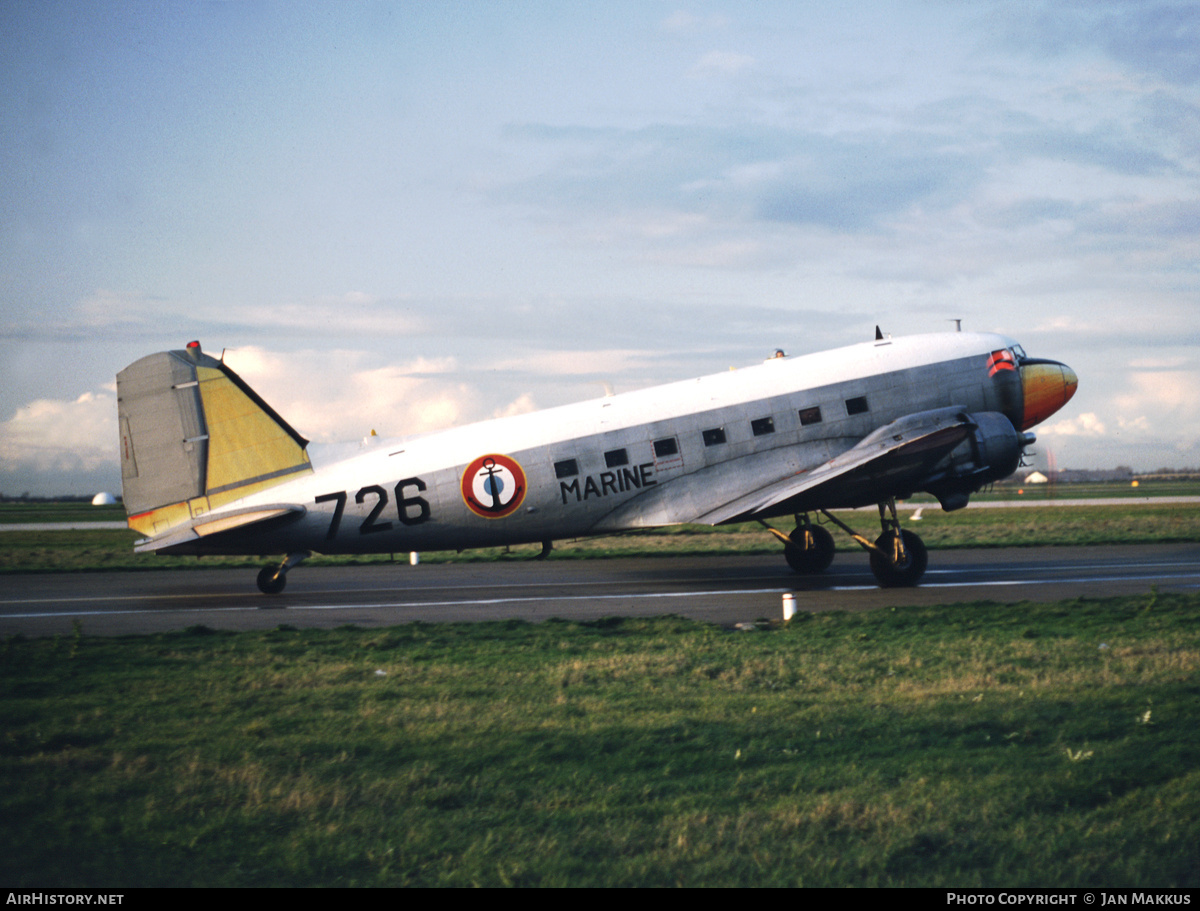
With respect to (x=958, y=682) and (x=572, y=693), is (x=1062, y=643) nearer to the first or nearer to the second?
(x=958, y=682)

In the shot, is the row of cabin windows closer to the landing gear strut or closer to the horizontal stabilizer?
the horizontal stabilizer

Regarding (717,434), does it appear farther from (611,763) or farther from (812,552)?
(611,763)

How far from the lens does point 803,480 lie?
20484 mm

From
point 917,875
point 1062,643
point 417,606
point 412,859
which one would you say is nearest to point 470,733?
point 412,859

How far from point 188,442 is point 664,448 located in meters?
10.7

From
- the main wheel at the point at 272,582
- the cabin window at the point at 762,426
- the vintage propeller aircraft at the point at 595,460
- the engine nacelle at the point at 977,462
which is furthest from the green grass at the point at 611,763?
the cabin window at the point at 762,426

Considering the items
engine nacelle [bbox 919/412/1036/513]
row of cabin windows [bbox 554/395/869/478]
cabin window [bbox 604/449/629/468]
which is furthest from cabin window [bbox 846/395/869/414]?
cabin window [bbox 604/449/629/468]

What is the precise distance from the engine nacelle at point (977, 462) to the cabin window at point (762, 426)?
3.68 m

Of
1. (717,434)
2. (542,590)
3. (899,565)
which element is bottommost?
(899,565)

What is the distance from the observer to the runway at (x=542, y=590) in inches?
681

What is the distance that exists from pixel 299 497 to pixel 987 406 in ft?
54.1

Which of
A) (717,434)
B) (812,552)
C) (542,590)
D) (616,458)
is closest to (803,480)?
(717,434)
